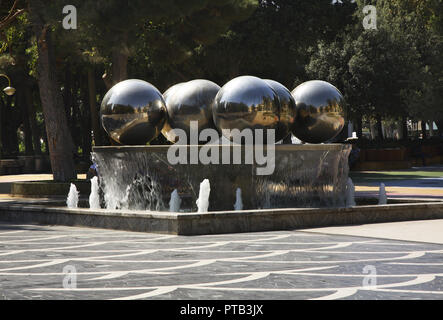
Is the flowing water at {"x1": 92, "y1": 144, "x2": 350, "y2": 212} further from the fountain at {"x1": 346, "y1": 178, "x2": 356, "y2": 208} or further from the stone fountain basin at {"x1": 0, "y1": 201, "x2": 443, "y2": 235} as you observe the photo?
the stone fountain basin at {"x1": 0, "y1": 201, "x2": 443, "y2": 235}

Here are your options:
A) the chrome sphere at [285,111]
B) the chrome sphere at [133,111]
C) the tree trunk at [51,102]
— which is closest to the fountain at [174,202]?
the chrome sphere at [133,111]

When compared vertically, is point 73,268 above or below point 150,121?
below

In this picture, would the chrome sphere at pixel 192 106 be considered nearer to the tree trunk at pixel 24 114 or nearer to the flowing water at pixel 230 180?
the flowing water at pixel 230 180

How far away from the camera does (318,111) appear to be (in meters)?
17.8

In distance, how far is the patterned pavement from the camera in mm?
8188

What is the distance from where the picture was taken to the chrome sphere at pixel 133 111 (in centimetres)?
1739

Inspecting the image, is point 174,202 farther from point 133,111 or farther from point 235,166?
point 133,111

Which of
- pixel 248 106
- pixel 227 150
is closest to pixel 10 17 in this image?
pixel 248 106

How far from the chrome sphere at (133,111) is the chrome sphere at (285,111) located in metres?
2.62

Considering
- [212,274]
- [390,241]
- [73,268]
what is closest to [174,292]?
[212,274]

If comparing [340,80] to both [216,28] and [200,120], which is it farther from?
[200,120]

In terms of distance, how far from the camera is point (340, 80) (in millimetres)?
50844

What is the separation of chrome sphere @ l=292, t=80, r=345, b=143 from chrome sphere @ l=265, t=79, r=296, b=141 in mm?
569

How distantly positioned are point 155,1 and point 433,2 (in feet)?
63.9
